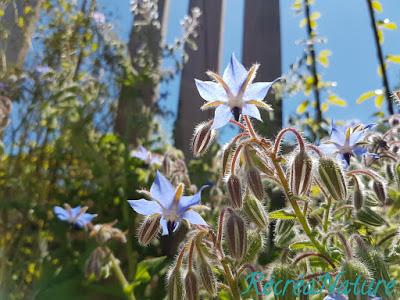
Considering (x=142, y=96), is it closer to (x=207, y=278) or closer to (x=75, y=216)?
(x=75, y=216)

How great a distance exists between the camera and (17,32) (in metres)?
1.89

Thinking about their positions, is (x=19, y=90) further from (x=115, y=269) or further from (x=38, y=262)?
(x=115, y=269)

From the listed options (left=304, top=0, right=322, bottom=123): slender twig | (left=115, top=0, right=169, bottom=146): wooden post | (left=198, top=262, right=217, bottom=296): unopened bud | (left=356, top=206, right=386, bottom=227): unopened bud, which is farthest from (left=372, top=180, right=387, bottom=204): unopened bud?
(left=115, top=0, right=169, bottom=146): wooden post

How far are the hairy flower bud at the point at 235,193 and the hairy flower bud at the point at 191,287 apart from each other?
0.09 metres

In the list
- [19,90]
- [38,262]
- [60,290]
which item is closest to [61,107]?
[19,90]

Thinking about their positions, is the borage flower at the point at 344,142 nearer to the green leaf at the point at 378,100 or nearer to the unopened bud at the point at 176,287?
the unopened bud at the point at 176,287

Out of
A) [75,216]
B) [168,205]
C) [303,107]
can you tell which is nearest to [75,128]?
[75,216]

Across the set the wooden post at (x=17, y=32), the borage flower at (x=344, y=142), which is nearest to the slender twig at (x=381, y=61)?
the borage flower at (x=344, y=142)

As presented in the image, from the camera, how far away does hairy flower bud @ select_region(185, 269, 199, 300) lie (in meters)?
0.49

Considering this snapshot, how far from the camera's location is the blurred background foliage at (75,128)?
144cm

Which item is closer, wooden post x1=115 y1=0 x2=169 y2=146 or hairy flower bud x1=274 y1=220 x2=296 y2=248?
hairy flower bud x1=274 y1=220 x2=296 y2=248

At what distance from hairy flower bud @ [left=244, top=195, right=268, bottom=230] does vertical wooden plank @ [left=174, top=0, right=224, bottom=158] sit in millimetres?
1415

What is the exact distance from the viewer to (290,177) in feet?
1.64

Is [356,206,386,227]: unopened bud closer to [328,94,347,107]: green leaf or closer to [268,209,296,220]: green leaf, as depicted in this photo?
[268,209,296,220]: green leaf
